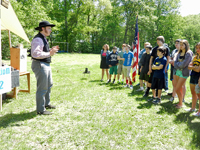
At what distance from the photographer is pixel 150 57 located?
17.9 feet

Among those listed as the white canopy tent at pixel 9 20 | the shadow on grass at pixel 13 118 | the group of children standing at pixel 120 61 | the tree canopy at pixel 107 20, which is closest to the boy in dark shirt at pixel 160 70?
the group of children standing at pixel 120 61

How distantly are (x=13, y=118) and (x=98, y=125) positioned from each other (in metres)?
2.02

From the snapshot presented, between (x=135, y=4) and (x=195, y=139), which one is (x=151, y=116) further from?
(x=135, y=4)

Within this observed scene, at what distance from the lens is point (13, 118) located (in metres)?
3.65

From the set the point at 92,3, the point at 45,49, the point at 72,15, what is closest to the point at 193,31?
the point at 92,3

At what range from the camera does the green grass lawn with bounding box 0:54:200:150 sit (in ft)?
9.15

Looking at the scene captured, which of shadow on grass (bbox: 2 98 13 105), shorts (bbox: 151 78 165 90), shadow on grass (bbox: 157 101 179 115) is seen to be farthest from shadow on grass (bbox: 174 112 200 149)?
shadow on grass (bbox: 2 98 13 105)

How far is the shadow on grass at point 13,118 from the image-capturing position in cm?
339

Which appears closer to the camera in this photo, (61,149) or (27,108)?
(61,149)

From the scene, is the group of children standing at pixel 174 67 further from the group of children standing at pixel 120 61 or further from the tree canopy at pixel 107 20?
the tree canopy at pixel 107 20

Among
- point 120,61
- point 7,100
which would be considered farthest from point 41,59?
point 120,61

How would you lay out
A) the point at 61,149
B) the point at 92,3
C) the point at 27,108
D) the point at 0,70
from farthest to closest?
the point at 92,3 < the point at 27,108 < the point at 0,70 < the point at 61,149

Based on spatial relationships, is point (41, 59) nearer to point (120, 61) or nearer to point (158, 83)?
point (158, 83)

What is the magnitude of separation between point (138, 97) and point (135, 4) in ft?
109
